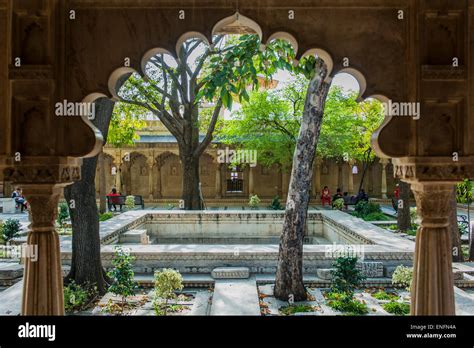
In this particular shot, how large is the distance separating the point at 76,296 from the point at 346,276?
4695mm

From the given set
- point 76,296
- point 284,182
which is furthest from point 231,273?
point 284,182

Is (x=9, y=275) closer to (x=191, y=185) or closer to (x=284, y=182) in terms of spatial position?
(x=191, y=185)

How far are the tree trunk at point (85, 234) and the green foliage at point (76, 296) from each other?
0.55 ft

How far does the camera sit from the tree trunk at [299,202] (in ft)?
24.8

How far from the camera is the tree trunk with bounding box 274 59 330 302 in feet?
24.8

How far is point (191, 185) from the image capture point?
57.8 ft

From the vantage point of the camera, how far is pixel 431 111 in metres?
2.79

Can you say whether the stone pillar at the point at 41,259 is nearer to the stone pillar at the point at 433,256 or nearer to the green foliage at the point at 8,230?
the stone pillar at the point at 433,256

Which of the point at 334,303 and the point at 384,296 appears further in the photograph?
the point at 384,296

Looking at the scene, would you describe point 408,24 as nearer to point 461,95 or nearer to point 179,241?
point 461,95

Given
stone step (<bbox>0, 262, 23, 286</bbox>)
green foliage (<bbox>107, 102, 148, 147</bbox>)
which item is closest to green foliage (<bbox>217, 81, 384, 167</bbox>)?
green foliage (<bbox>107, 102, 148, 147</bbox>)

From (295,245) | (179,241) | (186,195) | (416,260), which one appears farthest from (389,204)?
(416,260)

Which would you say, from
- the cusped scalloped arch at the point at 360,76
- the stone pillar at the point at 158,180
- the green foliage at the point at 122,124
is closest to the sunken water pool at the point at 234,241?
the green foliage at the point at 122,124
